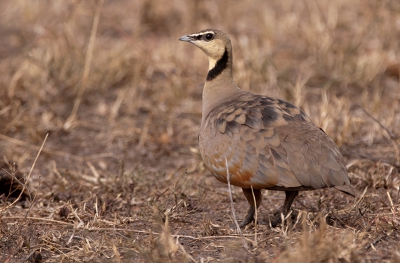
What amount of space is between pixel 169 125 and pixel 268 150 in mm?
3098

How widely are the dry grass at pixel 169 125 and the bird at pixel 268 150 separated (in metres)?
0.31

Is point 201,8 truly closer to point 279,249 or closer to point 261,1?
point 261,1

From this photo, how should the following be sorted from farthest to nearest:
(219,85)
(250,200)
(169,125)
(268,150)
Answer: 1. (169,125)
2. (219,85)
3. (250,200)
4. (268,150)

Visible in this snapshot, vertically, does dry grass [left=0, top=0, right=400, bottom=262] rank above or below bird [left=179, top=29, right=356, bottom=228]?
below

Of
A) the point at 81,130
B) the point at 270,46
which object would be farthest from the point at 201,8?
the point at 81,130

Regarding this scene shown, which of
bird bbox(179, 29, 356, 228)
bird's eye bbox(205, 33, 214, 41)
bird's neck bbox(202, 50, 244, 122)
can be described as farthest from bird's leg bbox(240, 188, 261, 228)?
bird's eye bbox(205, 33, 214, 41)

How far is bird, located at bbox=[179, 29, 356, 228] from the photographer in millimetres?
4137

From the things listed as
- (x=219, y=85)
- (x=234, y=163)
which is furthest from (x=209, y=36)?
(x=234, y=163)

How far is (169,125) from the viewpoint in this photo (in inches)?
286

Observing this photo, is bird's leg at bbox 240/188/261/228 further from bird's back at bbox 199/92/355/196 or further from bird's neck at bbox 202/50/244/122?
bird's neck at bbox 202/50/244/122

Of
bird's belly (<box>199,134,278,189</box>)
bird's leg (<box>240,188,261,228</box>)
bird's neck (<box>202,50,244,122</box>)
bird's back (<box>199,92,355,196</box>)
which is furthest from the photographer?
bird's neck (<box>202,50,244,122</box>)

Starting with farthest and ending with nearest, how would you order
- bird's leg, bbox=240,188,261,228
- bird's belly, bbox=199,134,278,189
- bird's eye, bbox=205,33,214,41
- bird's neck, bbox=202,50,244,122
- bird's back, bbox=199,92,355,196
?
bird's eye, bbox=205,33,214,41 → bird's neck, bbox=202,50,244,122 → bird's leg, bbox=240,188,261,228 → bird's belly, bbox=199,134,278,189 → bird's back, bbox=199,92,355,196

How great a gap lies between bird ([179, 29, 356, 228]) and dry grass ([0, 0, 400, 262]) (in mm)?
307

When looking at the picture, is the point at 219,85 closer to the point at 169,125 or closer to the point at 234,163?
the point at 234,163
